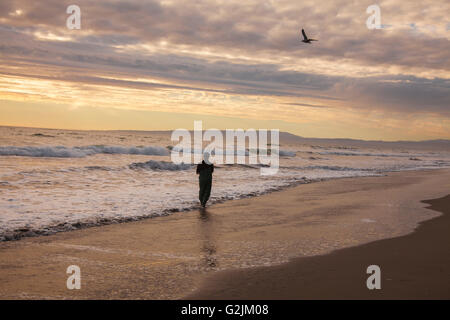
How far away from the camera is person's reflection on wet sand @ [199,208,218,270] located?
239 inches

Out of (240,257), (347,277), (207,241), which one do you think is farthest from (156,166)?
(347,277)

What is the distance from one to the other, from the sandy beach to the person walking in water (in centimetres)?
161

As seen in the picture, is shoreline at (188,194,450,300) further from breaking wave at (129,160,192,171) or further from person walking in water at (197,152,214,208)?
breaking wave at (129,160,192,171)

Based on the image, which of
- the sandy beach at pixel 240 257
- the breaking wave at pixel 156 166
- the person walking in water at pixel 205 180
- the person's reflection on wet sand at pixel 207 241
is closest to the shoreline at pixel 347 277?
the sandy beach at pixel 240 257

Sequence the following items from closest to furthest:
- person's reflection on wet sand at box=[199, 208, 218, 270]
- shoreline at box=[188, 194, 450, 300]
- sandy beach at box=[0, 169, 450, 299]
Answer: shoreline at box=[188, 194, 450, 300], sandy beach at box=[0, 169, 450, 299], person's reflection on wet sand at box=[199, 208, 218, 270]

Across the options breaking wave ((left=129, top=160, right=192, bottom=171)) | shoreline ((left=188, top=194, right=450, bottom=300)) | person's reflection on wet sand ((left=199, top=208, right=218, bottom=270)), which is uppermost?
breaking wave ((left=129, top=160, right=192, bottom=171))

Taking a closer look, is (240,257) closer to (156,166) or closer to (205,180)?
(205,180)

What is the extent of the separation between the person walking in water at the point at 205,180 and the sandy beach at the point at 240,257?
161 centimetres

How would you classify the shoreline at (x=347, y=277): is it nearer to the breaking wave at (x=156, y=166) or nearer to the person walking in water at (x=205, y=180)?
the person walking in water at (x=205, y=180)

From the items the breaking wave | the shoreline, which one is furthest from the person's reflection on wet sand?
the breaking wave

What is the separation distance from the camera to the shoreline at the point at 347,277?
183 inches

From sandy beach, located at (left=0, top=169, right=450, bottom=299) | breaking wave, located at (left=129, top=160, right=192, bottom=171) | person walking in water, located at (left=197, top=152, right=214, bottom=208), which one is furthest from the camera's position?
breaking wave, located at (left=129, top=160, right=192, bottom=171)
